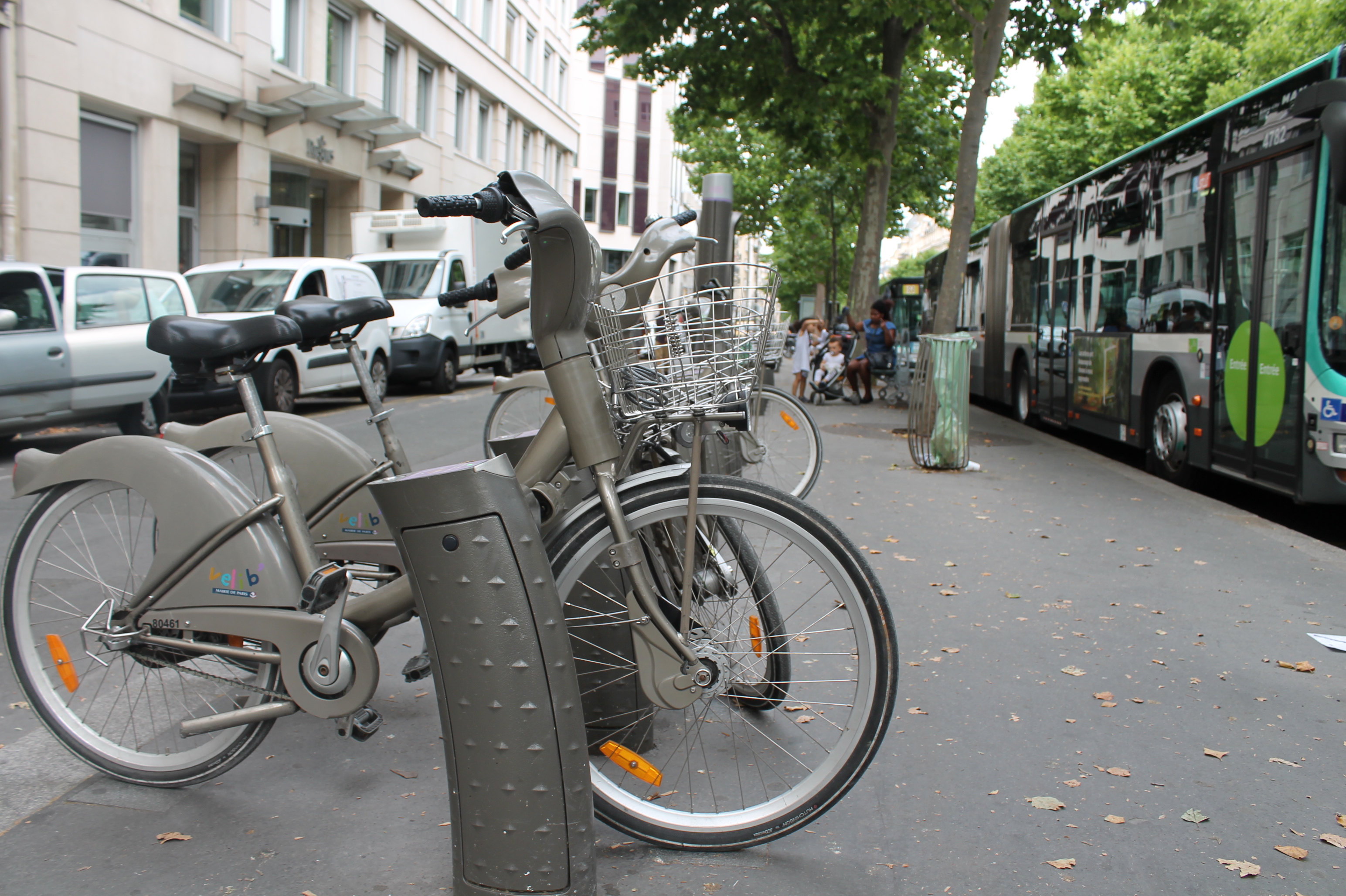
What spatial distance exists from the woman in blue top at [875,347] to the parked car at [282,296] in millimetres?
7842

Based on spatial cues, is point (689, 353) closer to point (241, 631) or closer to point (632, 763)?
point (632, 763)

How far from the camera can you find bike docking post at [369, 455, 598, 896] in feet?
6.94

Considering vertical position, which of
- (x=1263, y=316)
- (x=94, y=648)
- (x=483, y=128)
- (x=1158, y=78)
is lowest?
(x=94, y=648)

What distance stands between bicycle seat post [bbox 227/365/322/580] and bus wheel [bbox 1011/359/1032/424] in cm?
1312

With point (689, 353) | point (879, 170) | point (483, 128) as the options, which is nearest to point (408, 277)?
point (879, 170)

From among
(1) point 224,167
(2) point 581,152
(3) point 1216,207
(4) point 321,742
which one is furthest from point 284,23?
(2) point 581,152

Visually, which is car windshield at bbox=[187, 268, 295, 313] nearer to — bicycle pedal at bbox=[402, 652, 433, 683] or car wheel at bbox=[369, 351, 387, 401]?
car wheel at bbox=[369, 351, 387, 401]

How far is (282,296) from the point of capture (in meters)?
12.9

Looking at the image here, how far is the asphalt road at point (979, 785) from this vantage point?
2502 mm

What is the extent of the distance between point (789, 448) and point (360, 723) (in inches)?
178

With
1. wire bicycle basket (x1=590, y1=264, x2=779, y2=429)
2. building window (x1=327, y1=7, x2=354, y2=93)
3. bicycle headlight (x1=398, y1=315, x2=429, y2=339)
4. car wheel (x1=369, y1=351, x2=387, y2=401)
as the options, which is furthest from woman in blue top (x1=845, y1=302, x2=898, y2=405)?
wire bicycle basket (x1=590, y1=264, x2=779, y2=429)

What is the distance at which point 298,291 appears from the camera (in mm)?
12844

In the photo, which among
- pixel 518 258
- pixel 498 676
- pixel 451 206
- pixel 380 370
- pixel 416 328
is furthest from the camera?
pixel 416 328

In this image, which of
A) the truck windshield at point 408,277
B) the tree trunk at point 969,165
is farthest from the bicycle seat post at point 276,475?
the truck windshield at point 408,277
